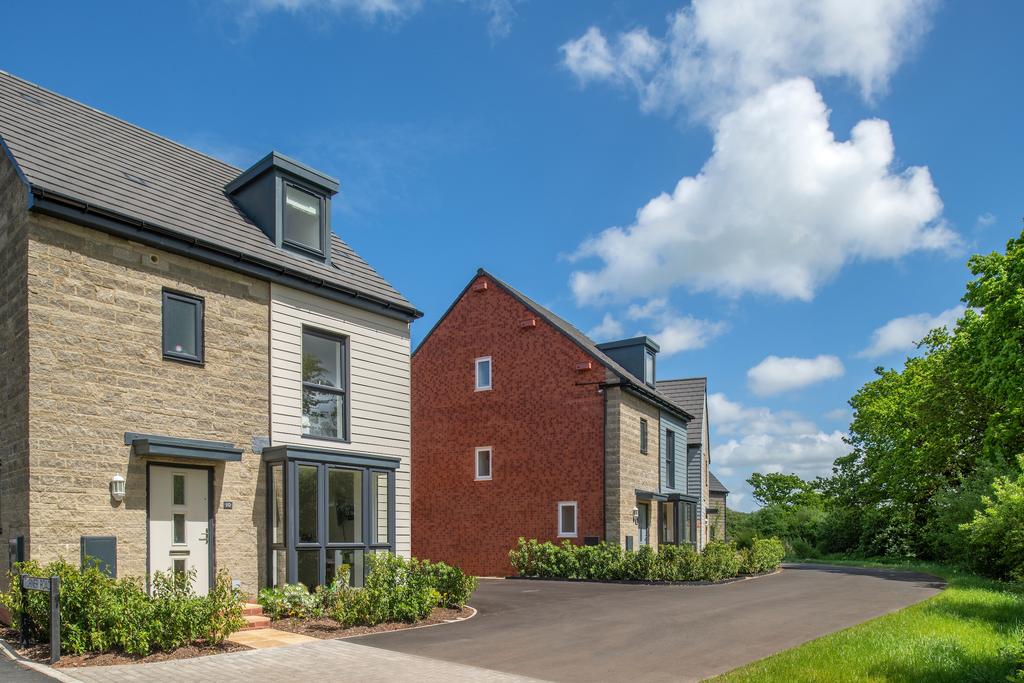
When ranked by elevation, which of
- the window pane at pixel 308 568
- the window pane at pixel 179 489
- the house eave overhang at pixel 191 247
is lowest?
the window pane at pixel 308 568

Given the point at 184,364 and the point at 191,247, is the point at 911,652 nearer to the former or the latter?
the point at 184,364

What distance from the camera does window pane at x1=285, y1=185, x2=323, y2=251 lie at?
15.1 metres

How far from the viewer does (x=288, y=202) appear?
49.6 ft

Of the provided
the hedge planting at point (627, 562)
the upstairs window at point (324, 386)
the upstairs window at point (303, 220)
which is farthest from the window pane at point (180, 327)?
the hedge planting at point (627, 562)

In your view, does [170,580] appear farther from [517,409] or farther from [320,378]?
[517,409]

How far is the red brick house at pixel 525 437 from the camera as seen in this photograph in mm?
24000

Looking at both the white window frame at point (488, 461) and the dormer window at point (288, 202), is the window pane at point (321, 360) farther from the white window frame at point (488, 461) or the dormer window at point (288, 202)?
the white window frame at point (488, 461)

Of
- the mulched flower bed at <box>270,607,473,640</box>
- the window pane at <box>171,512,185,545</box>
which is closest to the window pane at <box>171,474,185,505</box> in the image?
the window pane at <box>171,512,185,545</box>

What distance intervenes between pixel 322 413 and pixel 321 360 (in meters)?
0.96

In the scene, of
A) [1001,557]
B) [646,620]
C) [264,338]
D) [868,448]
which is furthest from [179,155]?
[868,448]

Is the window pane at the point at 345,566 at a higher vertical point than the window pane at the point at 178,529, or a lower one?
lower

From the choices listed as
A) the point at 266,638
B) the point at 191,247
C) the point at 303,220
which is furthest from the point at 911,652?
the point at 303,220

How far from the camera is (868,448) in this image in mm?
42812

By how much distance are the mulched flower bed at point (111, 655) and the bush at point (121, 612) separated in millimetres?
80
